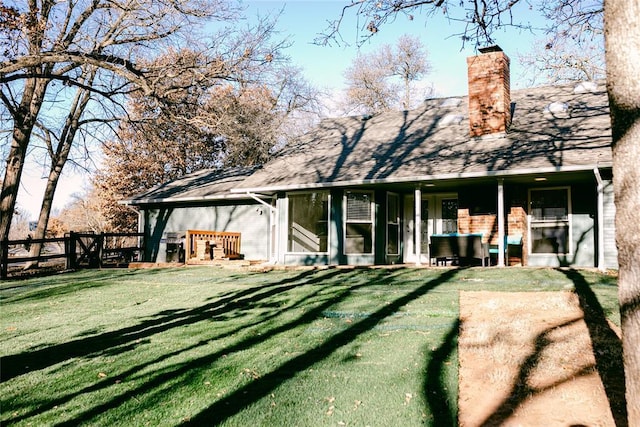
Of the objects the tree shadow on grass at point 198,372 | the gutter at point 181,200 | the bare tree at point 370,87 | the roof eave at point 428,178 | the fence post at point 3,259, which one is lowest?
the tree shadow on grass at point 198,372

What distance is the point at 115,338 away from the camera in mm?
6309

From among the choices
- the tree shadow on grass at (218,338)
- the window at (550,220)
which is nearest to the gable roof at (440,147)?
the window at (550,220)

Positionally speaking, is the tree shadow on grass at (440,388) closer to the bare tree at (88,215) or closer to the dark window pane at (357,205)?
the dark window pane at (357,205)

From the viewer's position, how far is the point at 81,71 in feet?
54.9

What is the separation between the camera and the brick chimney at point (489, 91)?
520 inches

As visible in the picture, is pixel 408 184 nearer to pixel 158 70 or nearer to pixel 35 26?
pixel 158 70

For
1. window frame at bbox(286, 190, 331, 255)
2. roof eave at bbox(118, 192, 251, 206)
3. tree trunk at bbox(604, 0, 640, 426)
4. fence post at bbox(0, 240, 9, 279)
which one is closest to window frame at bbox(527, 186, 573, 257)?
window frame at bbox(286, 190, 331, 255)

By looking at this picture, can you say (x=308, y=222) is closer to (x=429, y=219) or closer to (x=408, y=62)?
(x=429, y=219)

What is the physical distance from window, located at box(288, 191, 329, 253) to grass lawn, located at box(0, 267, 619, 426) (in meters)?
4.48

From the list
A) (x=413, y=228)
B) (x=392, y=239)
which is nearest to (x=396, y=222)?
(x=392, y=239)

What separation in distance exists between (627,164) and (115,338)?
5.76 m

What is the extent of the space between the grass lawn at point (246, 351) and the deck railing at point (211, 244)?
510cm

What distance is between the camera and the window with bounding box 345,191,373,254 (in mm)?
14125

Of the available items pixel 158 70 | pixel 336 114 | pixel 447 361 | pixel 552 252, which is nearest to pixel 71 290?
pixel 158 70
